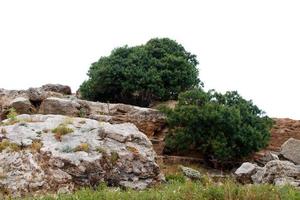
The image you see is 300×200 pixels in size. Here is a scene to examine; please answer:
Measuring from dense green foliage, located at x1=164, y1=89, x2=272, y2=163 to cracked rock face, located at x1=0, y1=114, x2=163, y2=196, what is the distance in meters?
3.96

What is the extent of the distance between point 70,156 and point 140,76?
9510mm

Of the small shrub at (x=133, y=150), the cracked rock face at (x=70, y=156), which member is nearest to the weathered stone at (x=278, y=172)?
the cracked rock face at (x=70, y=156)

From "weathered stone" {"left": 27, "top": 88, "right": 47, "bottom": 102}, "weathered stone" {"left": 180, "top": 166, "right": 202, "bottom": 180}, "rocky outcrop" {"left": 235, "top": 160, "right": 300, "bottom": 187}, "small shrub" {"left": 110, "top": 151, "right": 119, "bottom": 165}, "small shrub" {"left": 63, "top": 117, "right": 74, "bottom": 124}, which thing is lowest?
"weathered stone" {"left": 180, "top": 166, "right": 202, "bottom": 180}

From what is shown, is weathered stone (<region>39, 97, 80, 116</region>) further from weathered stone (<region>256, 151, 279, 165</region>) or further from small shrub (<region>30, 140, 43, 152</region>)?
weathered stone (<region>256, 151, 279, 165</region>)

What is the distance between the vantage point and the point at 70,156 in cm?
1498

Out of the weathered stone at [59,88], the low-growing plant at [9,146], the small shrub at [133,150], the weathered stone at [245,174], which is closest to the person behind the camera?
the low-growing plant at [9,146]

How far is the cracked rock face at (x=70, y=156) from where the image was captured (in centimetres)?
1442

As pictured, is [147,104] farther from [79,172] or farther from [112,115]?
[79,172]

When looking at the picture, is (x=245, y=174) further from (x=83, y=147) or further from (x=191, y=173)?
(x=83, y=147)

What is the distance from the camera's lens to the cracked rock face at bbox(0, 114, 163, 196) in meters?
14.4

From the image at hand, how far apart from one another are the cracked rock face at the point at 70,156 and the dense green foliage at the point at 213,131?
396 centimetres

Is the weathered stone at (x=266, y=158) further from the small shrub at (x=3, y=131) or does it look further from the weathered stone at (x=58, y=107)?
the small shrub at (x=3, y=131)

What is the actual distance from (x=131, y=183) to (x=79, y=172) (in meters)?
1.43

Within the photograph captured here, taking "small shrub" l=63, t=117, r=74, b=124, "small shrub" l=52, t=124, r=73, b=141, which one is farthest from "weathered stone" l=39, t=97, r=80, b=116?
"small shrub" l=52, t=124, r=73, b=141
